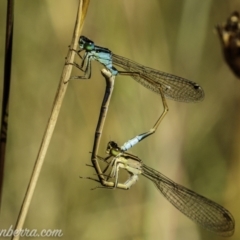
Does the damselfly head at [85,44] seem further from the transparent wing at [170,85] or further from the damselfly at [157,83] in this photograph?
the transparent wing at [170,85]

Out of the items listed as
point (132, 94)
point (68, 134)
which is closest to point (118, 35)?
point (132, 94)

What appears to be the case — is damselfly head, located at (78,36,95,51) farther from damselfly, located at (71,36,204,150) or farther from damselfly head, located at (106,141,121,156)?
damselfly head, located at (106,141,121,156)

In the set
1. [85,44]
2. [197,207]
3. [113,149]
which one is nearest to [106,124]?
[113,149]

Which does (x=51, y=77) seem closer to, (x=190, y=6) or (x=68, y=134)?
(x=68, y=134)

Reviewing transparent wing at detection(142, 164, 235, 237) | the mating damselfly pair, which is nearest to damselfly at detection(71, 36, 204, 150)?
the mating damselfly pair

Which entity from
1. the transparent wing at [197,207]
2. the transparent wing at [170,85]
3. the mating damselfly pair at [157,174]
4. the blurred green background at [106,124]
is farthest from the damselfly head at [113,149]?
the blurred green background at [106,124]

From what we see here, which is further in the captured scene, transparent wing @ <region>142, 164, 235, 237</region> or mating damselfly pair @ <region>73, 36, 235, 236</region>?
transparent wing @ <region>142, 164, 235, 237</region>

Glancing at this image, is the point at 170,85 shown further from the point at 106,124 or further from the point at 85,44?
the point at 85,44
